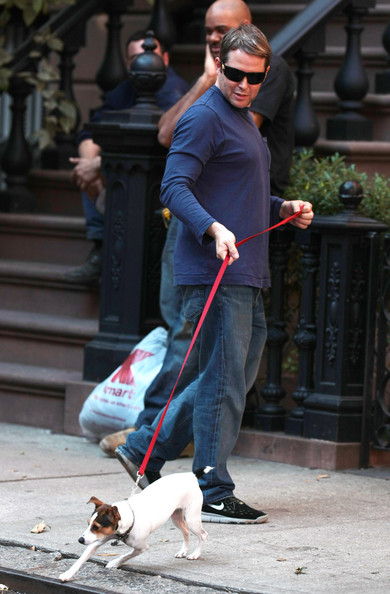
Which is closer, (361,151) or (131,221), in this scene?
(131,221)

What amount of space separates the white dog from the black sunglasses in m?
1.60

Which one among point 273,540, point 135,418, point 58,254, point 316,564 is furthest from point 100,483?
point 58,254

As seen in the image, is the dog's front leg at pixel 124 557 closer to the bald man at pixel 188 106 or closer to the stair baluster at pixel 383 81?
the bald man at pixel 188 106

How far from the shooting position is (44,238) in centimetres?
859

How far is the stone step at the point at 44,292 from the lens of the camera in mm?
7887

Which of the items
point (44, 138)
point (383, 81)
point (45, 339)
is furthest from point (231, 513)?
point (44, 138)

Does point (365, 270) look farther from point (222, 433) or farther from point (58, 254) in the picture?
point (58, 254)

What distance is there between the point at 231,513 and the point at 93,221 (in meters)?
3.01

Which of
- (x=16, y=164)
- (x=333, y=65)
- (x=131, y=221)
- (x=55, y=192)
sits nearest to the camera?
(x=131, y=221)

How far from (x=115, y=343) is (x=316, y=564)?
9.44 ft

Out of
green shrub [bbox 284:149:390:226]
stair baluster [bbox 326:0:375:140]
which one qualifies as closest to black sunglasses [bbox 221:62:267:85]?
green shrub [bbox 284:149:390:226]

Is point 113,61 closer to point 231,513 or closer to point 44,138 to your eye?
point 44,138

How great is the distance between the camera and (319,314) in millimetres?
6324

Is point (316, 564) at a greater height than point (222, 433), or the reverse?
point (222, 433)
